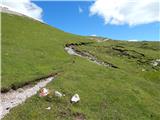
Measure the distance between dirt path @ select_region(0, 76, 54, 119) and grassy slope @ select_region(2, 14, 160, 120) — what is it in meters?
1.17

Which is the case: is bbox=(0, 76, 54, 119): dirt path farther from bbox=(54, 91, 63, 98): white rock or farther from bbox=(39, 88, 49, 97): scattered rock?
bbox=(54, 91, 63, 98): white rock

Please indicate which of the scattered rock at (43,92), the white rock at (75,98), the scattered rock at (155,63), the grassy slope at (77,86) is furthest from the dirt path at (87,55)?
the scattered rock at (43,92)

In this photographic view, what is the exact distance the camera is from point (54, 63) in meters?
51.8

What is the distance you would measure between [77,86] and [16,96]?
8614 mm

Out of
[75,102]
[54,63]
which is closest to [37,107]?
[75,102]

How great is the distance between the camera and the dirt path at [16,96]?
99.3 feet

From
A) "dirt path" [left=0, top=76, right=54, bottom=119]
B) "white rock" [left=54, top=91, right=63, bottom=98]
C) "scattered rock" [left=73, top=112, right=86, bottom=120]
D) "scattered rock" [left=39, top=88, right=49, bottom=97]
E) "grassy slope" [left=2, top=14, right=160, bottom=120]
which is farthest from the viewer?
"white rock" [left=54, top=91, right=63, bottom=98]

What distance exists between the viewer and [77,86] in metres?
38.9

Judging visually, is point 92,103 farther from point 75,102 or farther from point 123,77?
point 123,77

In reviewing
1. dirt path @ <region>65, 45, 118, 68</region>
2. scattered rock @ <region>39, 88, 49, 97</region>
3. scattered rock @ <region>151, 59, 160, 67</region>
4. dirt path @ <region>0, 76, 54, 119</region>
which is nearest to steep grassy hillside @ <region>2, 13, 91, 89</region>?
dirt path @ <region>0, 76, 54, 119</region>

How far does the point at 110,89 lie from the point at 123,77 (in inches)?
369

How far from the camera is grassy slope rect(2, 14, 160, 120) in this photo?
102 ft

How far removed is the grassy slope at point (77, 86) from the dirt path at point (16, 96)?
1.17 metres

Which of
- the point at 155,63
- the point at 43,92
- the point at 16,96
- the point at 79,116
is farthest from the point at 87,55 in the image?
the point at 79,116
